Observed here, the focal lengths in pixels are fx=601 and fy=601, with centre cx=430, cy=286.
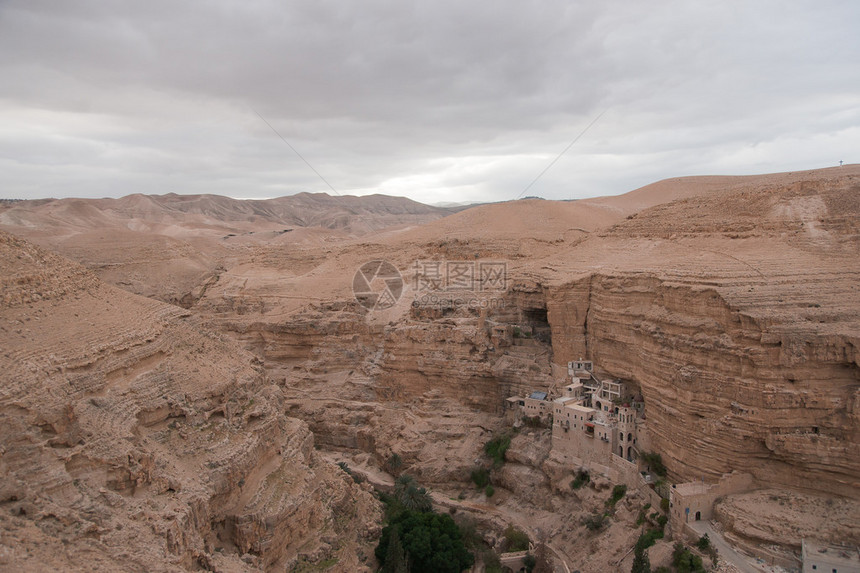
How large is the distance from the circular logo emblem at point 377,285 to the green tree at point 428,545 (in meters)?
13.8

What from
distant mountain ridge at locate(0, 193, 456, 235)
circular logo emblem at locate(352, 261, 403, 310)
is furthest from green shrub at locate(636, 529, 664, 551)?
distant mountain ridge at locate(0, 193, 456, 235)

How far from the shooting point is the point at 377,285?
34.7 m

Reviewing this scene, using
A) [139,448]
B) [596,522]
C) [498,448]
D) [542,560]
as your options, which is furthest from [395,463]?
[139,448]

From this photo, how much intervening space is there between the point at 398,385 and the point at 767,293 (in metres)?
16.6

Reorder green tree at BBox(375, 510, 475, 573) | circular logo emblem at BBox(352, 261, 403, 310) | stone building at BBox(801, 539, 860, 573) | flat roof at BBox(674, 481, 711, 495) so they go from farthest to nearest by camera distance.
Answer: circular logo emblem at BBox(352, 261, 403, 310)
green tree at BBox(375, 510, 475, 573)
flat roof at BBox(674, 481, 711, 495)
stone building at BBox(801, 539, 860, 573)

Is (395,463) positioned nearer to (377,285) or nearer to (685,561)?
(377,285)

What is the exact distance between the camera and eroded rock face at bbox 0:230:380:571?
10445 millimetres

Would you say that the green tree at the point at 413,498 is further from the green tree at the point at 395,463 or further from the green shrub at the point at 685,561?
the green shrub at the point at 685,561

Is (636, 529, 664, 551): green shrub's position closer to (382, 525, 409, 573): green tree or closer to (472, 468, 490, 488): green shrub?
(382, 525, 409, 573): green tree

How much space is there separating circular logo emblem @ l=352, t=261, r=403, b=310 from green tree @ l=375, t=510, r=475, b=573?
13784 millimetres

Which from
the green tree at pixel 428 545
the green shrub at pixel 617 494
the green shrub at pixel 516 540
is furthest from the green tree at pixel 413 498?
the green shrub at pixel 617 494

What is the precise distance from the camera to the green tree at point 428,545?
62.2ft

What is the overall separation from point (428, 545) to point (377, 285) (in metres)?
17.9

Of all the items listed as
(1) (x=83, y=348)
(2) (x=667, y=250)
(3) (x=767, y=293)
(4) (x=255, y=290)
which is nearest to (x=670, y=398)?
(3) (x=767, y=293)
